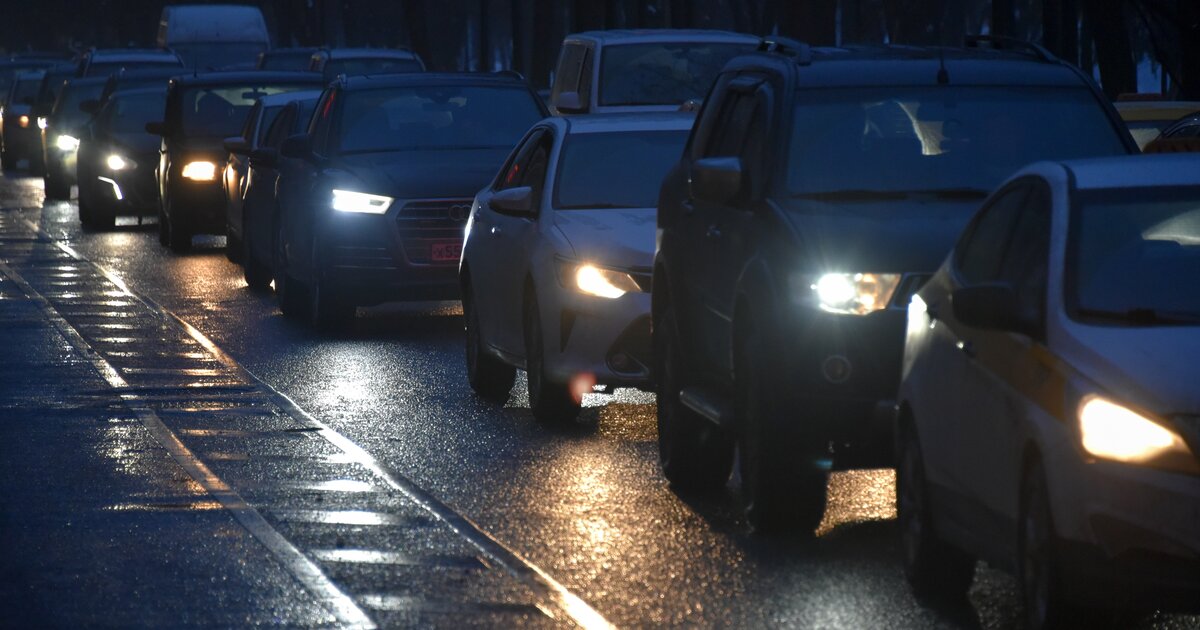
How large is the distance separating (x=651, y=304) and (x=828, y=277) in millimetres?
2667

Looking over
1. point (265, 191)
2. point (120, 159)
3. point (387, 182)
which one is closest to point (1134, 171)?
point (387, 182)

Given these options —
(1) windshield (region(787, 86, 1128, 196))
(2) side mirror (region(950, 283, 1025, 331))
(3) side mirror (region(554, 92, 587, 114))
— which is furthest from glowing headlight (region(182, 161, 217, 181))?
(2) side mirror (region(950, 283, 1025, 331))

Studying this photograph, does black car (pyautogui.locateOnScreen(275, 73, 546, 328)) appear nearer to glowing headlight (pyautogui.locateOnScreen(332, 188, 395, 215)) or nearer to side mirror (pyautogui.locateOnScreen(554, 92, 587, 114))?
glowing headlight (pyautogui.locateOnScreen(332, 188, 395, 215))

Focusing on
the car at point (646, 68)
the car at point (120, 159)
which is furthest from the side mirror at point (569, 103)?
the car at point (120, 159)

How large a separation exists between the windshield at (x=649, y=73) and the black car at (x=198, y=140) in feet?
13.9

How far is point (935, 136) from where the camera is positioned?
996 centimetres

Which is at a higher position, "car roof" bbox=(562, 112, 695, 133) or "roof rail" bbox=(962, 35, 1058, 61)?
"roof rail" bbox=(962, 35, 1058, 61)

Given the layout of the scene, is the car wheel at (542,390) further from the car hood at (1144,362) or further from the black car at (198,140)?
the black car at (198,140)

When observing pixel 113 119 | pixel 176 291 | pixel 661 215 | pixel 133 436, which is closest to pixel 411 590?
pixel 661 215

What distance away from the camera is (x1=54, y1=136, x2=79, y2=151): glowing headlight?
39.0 m

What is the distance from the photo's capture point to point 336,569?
340 inches

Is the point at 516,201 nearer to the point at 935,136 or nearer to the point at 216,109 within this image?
the point at 935,136

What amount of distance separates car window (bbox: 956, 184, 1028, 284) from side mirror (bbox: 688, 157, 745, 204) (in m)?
1.48

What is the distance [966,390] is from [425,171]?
34.8 ft
